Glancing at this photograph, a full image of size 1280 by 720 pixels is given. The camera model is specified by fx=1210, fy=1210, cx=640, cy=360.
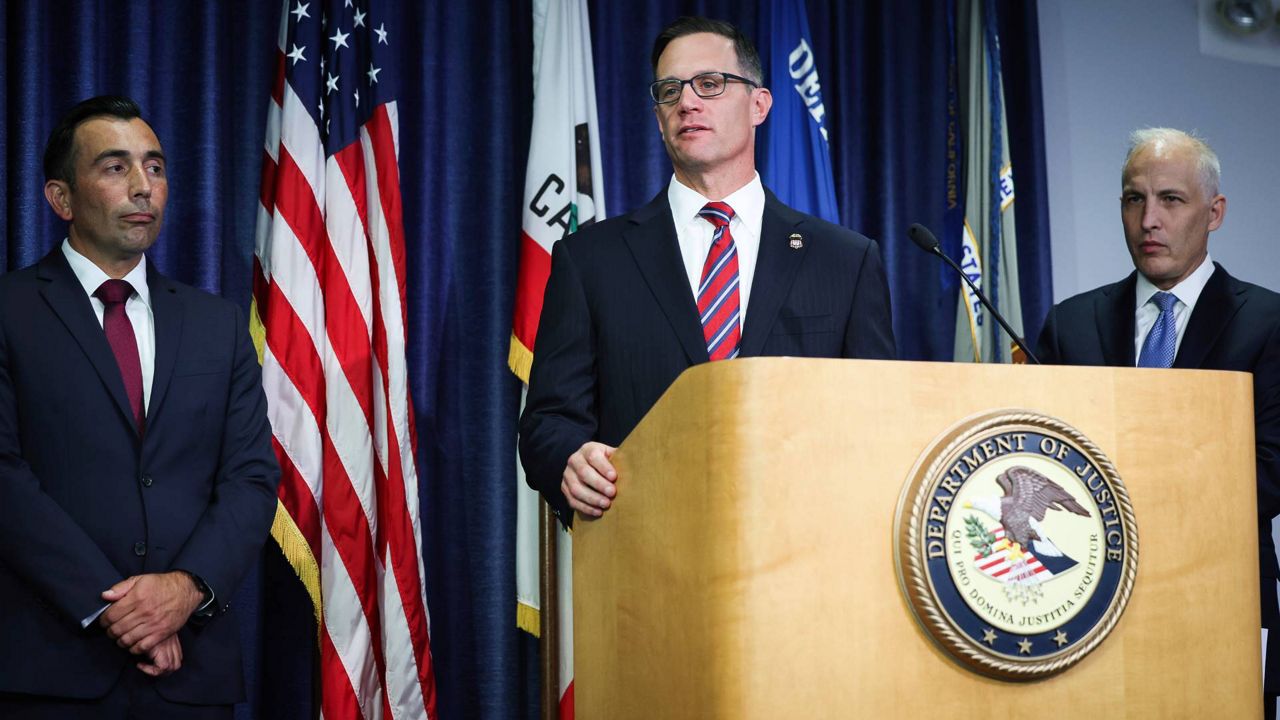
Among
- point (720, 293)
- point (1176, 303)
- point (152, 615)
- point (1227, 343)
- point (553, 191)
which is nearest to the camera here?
point (720, 293)

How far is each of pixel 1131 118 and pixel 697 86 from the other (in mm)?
3091

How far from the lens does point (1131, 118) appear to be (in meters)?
4.62

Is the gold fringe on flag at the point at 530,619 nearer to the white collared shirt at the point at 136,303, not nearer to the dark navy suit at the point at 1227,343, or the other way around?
the white collared shirt at the point at 136,303

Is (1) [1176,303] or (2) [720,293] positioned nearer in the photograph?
(2) [720,293]

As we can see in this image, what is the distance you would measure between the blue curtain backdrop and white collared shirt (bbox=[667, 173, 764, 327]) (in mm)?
1722

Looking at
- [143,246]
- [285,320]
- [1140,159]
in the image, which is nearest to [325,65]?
[285,320]

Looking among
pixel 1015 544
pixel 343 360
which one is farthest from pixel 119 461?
pixel 1015 544

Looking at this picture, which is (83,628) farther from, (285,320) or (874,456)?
(874,456)

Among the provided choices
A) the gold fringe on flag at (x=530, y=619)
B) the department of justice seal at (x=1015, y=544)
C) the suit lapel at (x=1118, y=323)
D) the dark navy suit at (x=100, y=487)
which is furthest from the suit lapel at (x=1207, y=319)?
the dark navy suit at (x=100, y=487)

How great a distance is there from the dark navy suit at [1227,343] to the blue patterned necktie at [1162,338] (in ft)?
0.09

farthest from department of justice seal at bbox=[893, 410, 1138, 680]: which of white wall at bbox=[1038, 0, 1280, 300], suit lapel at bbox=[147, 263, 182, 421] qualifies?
white wall at bbox=[1038, 0, 1280, 300]

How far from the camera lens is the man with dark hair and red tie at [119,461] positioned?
7.24 ft

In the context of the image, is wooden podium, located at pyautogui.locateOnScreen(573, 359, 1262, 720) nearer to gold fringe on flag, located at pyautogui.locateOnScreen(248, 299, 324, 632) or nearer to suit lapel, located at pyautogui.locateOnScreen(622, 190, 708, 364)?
suit lapel, located at pyautogui.locateOnScreen(622, 190, 708, 364)

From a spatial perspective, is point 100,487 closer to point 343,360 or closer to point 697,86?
point 343,360
